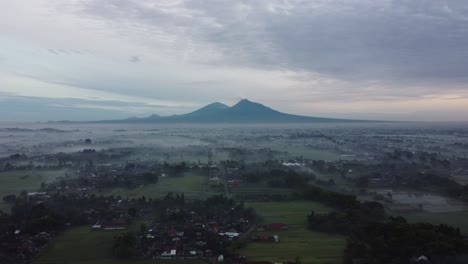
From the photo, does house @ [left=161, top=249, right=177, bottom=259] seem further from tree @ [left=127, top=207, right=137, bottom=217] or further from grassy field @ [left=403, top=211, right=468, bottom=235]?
grassy field @ [left=403, top=211, right=468, bottom=235]

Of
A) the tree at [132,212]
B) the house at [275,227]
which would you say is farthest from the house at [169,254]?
the tree at [132,212]

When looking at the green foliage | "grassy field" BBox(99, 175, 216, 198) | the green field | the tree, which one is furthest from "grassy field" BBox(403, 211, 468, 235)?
the green field

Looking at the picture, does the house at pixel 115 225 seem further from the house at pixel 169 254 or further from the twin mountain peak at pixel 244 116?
the twin mountain peak at pixel 244 116

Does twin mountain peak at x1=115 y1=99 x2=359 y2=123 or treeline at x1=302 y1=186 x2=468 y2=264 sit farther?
twin mountain peak at x1=115 y1=99 x2=359 y2=123

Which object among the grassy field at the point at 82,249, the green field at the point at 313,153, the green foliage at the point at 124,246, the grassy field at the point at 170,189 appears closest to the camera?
the grassy field at the point at 82,249

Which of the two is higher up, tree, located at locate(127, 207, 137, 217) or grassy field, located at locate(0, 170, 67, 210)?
tree, located at locate(127, 207, 137, 217)

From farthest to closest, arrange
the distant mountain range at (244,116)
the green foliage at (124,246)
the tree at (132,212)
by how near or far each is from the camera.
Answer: the distant mountain range at (244,116) → the tree at (132,212) → the green foliage at (124,246)
